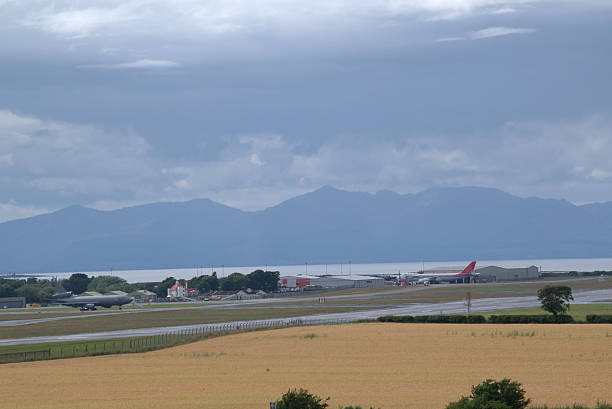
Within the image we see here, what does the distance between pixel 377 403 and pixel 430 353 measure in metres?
25.1

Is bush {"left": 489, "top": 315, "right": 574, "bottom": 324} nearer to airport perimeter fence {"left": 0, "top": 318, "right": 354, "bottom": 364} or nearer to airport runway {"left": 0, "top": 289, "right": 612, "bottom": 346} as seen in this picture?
airport runway {"left": 0, "top": 289, "right": 612, "bottom": 346}

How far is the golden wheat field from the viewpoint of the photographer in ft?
155

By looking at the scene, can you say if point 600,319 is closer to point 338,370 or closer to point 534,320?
point 534,320

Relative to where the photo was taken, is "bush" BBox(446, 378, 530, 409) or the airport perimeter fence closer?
"bush" BBox(446, 378, 530, 409)

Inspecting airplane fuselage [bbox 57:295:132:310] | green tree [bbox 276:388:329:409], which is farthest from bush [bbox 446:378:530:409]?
airplane fuselage [bbox 57:295:132:310]

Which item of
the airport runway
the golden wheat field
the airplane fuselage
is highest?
the airplane fuselage

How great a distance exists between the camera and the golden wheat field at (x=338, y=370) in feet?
155

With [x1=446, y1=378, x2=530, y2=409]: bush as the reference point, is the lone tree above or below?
above

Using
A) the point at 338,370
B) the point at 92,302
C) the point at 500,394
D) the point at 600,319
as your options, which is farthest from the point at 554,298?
the point at 92,302

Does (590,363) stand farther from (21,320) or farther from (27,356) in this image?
(21,320)

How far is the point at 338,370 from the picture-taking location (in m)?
59.2

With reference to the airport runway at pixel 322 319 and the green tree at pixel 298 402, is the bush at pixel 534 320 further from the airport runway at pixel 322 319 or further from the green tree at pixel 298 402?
the green tree at pixel 298 402

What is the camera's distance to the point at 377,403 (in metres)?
44.0

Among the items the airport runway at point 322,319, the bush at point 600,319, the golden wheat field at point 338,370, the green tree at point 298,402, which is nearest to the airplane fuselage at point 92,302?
the airport runway at point 322,319
